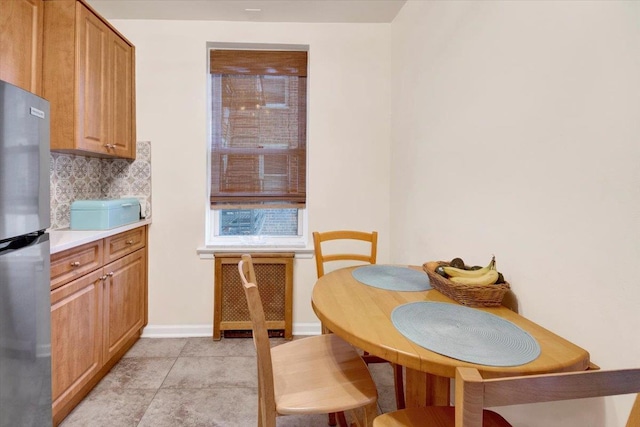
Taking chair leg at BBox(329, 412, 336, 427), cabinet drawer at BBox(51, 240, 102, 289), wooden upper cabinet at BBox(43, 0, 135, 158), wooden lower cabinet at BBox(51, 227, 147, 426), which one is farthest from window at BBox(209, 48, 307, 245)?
chair leg at BBox(329, 412, 336, 427)

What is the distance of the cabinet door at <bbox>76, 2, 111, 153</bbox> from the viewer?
192 centimetres

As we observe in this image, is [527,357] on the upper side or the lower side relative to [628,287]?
lower

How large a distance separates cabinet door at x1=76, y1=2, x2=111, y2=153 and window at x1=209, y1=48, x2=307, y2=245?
753 mm

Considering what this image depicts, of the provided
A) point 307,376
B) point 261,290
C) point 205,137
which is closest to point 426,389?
point 307,376

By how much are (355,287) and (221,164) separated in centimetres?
179

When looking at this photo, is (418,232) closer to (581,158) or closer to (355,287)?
(355,287)

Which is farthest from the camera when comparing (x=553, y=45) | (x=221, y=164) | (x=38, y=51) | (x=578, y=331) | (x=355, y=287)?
(x=221, y=164)

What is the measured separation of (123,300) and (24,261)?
1239 millimetres

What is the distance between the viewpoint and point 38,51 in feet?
5.93

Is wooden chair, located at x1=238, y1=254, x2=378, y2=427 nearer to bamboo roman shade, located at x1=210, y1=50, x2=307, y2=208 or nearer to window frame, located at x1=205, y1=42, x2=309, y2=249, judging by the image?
window frame, located at x1=205, y1=42, x2=309, y2=249

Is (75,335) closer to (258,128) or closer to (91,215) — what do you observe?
(91,215)

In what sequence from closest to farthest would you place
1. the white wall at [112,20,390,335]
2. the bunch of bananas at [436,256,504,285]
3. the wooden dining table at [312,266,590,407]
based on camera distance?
the wooden dining table at [312,266,590,407], the bunch of bananas at [436,256,504,285], the white wall at [112,20,390,335]

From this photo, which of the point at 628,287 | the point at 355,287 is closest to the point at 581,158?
the point at 628,287

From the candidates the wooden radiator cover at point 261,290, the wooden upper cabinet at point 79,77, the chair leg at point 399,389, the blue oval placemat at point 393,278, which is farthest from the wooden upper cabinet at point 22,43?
the chair leg at point 399,389
